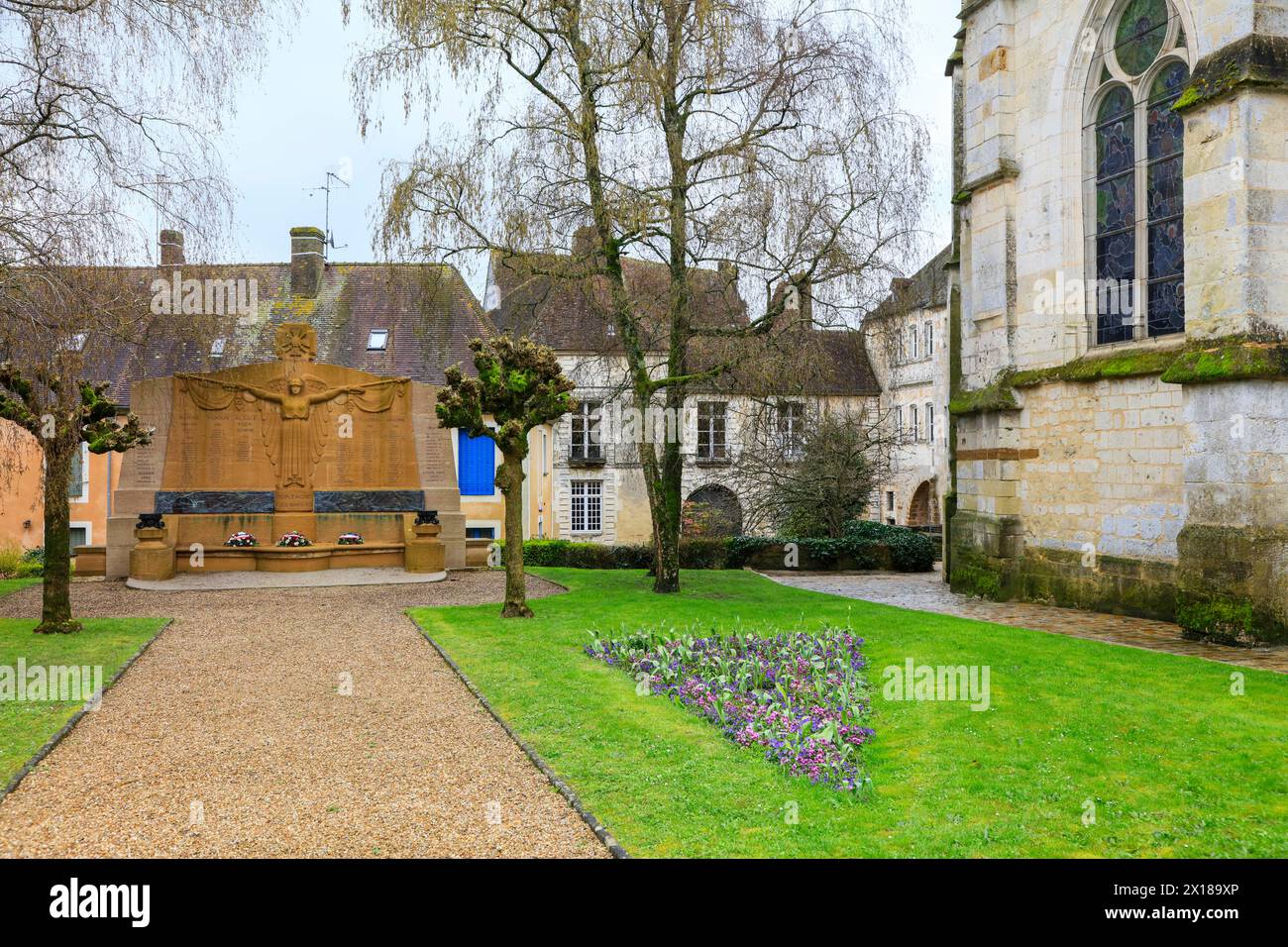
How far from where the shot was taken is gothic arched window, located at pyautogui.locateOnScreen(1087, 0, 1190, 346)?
12.7m

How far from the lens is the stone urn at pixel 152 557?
16.9 metres

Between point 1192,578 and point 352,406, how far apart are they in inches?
604

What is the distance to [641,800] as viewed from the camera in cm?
582

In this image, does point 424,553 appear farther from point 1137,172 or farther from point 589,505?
point 589,505

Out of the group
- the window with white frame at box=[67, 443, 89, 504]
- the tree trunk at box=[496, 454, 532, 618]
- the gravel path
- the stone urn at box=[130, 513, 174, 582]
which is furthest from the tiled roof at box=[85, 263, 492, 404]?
the gravel path

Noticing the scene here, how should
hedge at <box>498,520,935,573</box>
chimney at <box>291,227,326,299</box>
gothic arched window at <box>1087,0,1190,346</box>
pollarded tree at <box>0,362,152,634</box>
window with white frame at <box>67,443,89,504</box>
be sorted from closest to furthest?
pollarded tree at <box>0,362,152,634</box> → gothic arched window at <box>1087,0,1190,346</box> → hedge at <box>498,520,935,573</box> → window with white frame at <box>67,443,89,504</box> → chimney at <box>291,227,326,299</box>

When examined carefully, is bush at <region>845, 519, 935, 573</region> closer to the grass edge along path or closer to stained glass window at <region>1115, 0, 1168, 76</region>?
stained glass window at <region>1115, 0, 1168, 76</region>

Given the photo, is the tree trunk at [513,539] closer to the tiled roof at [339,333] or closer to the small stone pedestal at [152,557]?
the small stone pedestal at [152,557]

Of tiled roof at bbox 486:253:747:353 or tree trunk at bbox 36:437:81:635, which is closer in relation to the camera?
tree trunk at bbox 36:437:81:635

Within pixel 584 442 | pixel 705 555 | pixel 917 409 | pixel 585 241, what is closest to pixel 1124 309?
pixel 585 241

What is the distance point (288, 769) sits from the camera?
6.62m

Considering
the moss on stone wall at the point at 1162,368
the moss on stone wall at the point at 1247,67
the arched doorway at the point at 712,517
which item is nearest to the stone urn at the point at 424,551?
the moss on stone wall at the point at 1162,368

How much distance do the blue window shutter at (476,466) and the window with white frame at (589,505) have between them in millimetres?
6977

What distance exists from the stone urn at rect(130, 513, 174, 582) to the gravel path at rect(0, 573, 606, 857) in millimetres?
6323
